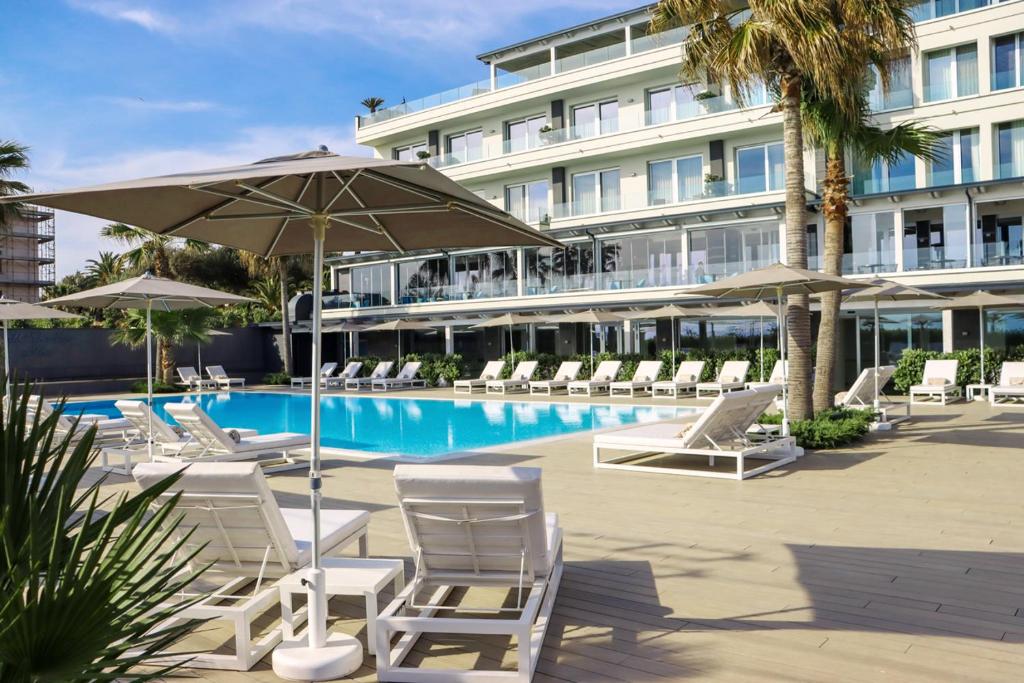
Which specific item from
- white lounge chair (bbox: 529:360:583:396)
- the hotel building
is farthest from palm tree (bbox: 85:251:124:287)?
white lounge chair (bbox: 529:360:583:396)

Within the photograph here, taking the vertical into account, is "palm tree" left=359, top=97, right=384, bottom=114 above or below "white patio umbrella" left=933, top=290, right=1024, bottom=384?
above

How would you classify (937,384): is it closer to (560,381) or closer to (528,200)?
(560,381)

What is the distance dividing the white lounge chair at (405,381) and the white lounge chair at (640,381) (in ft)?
27.5

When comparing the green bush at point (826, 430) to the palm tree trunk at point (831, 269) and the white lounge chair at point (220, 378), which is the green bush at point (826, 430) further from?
the white lounge chair at point (220, 378)

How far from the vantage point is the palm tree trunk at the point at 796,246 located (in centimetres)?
1134

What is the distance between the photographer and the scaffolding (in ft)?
247

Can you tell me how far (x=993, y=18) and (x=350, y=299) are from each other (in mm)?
25289

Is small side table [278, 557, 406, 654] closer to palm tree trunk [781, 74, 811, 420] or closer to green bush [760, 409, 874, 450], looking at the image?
green bush [760, 409, 874, 450]

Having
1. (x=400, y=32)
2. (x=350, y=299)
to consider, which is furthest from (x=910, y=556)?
(x=350, y=299)

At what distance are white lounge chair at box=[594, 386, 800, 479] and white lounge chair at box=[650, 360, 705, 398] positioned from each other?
1191cm

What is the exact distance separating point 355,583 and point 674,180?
26252 mm

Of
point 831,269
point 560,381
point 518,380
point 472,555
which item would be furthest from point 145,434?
point 518,380

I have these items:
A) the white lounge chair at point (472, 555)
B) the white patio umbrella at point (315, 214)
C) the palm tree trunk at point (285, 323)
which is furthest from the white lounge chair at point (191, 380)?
the white lounge chair at point (472, 555)

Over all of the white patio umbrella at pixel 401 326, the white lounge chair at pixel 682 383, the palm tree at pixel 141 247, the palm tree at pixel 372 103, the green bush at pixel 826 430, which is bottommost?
the green bush at pixel 826 430
